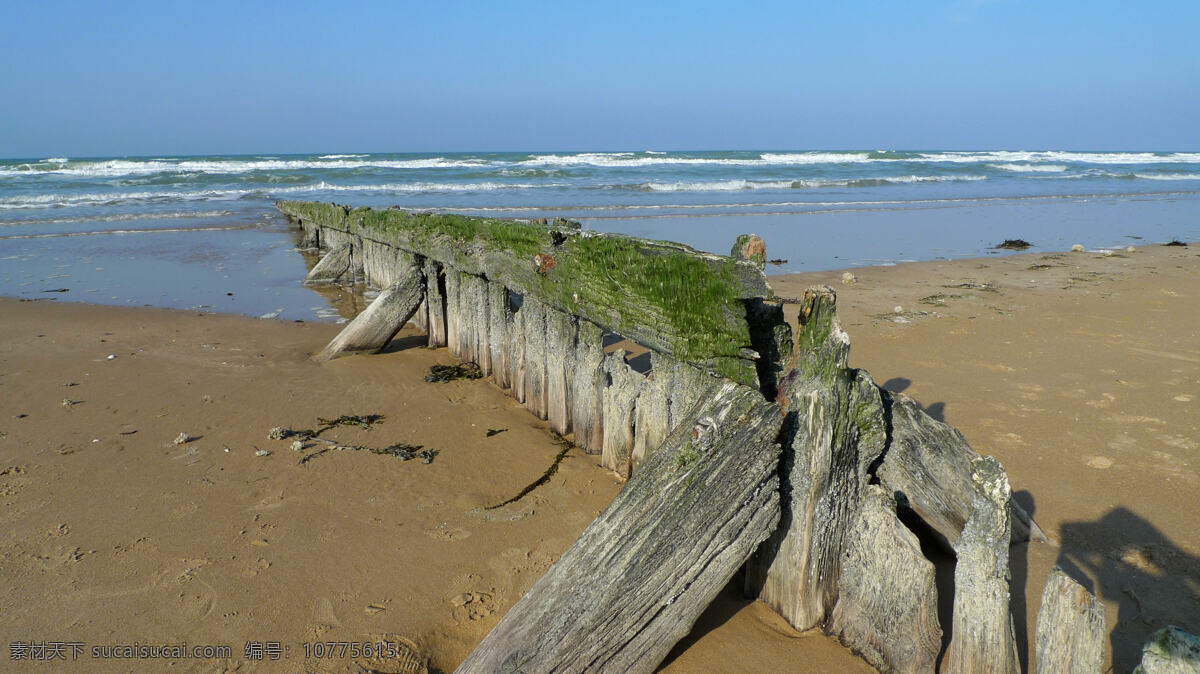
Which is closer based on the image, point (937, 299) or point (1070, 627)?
point (1070, 627)

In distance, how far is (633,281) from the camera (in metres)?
3.10

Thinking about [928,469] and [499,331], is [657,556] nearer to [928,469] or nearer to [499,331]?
[928,469]

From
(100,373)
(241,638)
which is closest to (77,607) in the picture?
(241,638)

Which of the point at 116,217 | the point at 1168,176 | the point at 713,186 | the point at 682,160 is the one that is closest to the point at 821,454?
the point at 116,217

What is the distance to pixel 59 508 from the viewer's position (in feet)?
11.3

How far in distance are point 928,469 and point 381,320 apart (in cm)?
452

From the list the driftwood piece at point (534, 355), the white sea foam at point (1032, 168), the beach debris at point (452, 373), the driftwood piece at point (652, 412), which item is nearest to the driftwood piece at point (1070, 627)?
the driftwood piece at point (652, 412)

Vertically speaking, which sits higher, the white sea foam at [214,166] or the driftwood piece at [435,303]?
the white sea foam at [214,166]

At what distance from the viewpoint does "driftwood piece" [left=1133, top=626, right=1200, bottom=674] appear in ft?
4.55

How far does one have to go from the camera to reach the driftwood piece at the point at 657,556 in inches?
85.0

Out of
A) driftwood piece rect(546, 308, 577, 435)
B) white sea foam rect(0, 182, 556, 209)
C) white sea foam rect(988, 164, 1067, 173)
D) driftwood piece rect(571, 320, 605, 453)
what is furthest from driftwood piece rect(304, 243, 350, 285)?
white sea foam rect(988, 164, 1067, 173)

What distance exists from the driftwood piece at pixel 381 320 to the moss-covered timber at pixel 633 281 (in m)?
0.87

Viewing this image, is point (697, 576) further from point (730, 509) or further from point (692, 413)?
point (692, 413)

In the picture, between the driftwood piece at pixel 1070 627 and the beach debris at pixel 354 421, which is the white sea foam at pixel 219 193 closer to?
the beach debris at pixel 354 421
